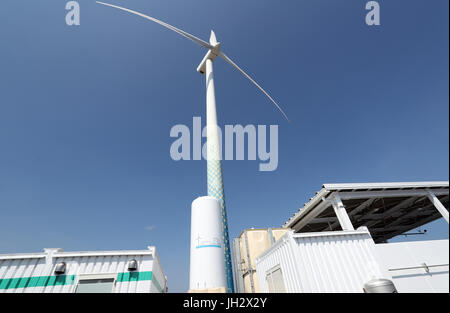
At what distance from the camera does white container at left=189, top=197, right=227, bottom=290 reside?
7801 mm

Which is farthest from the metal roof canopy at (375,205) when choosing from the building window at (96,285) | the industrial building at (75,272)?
the building window at (96,285)

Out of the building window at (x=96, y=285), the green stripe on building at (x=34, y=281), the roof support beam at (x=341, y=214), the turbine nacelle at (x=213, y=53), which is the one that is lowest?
the building window at (x=96, y=285)

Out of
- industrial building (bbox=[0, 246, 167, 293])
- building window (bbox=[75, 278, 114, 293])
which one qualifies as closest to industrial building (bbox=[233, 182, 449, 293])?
industrial building (bbox=[0, 246, 167, 293])

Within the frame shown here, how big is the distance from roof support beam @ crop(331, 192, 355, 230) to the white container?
29.2ft

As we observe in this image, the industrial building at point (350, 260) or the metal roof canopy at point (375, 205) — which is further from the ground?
the metal roof canopy at point (375, 205)

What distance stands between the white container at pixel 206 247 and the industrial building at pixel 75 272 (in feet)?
7.81

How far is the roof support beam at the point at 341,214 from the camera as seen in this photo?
1292 cm

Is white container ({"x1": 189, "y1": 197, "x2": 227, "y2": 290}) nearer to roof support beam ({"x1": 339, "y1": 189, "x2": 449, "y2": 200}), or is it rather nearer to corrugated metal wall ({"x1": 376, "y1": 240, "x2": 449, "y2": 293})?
corrugated metal wall ({"x1": 376, "y1": 240, "x2": 449, "y2": 293})

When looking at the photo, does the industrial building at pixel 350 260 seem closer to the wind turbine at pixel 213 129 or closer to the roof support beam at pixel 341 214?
the roof support beam at pixel 341 214

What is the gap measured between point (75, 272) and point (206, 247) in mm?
5614

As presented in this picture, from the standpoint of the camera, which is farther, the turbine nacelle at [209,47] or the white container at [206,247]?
the turbine nacelle at [209,47]

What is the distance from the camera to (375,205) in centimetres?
1981

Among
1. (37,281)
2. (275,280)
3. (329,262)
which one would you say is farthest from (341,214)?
(37,281)
